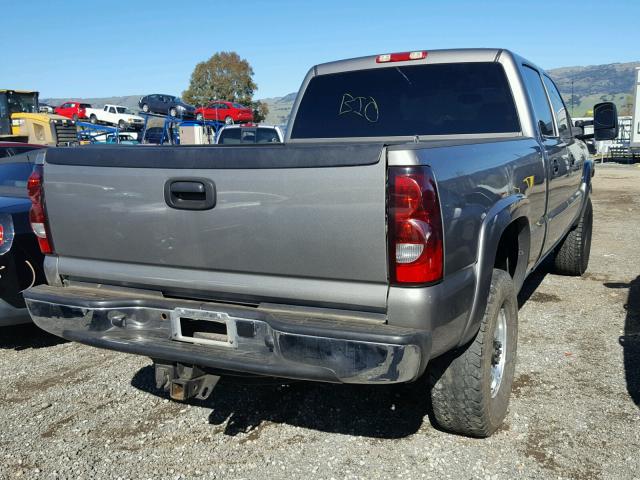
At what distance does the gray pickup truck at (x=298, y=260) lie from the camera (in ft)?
7.68

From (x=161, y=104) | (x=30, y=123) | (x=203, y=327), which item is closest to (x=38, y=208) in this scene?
→ (x=203, y=327)

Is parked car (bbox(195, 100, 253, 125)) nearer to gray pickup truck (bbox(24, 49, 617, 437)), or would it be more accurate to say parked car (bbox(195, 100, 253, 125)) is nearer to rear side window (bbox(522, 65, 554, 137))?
rear side window (bbox(522, 65, 554, 137))

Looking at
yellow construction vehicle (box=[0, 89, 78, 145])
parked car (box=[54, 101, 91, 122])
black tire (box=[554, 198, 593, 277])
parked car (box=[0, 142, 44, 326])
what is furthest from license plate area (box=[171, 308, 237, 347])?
parked car (box=[54, 101, 91, 122])

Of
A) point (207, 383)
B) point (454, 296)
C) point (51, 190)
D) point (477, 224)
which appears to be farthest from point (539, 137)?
point (51, 190)

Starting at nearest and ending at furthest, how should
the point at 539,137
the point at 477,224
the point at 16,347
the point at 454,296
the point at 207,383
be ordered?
the point at 454,296 < the point at 477,224 < the point at 207,383 < the point at 539,137 < the point at 16,347

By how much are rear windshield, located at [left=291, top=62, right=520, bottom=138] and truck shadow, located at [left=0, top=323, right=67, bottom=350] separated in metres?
2.67

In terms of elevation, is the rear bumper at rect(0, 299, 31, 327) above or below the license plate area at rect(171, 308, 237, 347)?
below

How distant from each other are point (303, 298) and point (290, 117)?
2765 mm

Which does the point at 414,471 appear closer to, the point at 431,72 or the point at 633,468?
the point at 633,468

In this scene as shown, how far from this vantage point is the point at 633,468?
2828mm

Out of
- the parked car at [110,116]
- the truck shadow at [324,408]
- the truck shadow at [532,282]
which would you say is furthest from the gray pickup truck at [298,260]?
the parked car at [110,116]

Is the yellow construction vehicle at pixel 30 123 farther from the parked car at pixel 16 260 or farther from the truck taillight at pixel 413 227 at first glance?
the truck taillight at pixel 413 227

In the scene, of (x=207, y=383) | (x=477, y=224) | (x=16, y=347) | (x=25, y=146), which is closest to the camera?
(x=477, y=224)

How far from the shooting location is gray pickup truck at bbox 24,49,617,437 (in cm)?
234
